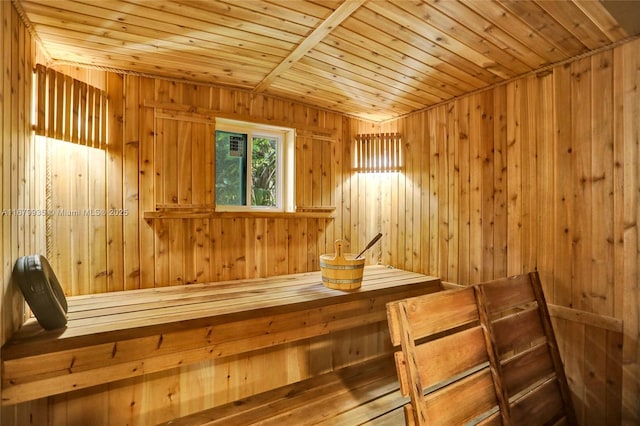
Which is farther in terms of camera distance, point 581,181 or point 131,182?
Answer: point 131,182

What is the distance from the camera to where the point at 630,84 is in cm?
166

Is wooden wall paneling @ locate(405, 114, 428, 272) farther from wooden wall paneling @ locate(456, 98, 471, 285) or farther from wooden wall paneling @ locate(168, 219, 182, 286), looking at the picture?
wooden wall paneling @ locate(168, 219, 182, 286)

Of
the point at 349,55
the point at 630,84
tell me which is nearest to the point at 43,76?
the point at 349,55

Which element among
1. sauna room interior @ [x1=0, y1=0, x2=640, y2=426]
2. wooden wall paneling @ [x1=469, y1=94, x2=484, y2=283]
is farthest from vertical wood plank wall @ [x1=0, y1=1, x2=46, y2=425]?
wooden wall paneling @ [x1=469, y1=94, x2=484, y2=283]

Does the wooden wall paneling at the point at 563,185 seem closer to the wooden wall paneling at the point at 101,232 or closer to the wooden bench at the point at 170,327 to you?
the wooden bench at the point at 170,327

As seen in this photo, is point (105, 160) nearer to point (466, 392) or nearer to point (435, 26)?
point (435, 26)

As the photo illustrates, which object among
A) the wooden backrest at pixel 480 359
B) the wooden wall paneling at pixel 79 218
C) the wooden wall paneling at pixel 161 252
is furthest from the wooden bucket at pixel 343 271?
the wooden wall paneling at pixel 79 218

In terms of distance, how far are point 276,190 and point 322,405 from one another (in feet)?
5.96

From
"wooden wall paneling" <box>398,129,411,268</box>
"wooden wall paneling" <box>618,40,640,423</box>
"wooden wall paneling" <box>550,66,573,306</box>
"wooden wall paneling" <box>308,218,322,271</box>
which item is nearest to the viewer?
"wooden wall paneling" <box>618,40,640,423</box>

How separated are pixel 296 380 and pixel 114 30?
270cm

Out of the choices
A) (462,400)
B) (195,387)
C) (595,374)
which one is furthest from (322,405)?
(595,374)

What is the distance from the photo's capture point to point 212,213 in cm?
234

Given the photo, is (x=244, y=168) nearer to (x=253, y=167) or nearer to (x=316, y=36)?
(x=253, y=167)

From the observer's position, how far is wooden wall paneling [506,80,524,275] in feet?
7.07
